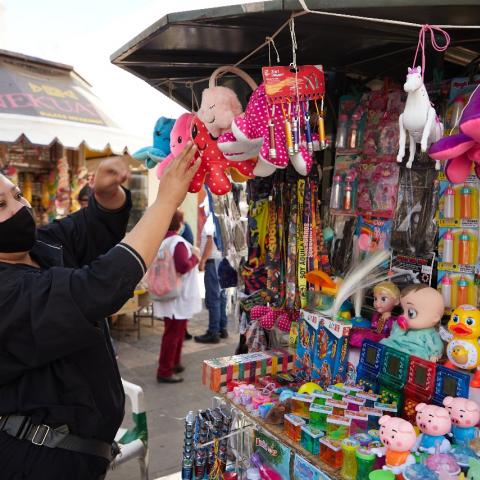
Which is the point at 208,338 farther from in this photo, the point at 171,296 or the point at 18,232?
the point at 18,232

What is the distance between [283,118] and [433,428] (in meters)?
1.06

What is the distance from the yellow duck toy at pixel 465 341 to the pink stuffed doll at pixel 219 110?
3.54 ft

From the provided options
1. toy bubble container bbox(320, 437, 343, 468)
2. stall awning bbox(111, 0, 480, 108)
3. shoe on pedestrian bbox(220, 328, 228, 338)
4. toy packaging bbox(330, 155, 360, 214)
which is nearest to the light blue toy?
stall awning bbox(111, 0, 480, 108)

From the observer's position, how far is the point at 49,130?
195 inches

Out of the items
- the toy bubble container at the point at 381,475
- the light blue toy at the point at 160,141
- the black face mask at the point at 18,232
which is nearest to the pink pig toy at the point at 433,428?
the toy bubble container at the point at 381,475

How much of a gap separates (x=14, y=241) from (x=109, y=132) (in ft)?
14.4

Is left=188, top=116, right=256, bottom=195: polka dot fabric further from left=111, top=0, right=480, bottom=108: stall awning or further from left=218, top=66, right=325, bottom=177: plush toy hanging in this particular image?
left=111, top=0, right=480, bottom=108: stall awning

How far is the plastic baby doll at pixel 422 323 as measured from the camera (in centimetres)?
158

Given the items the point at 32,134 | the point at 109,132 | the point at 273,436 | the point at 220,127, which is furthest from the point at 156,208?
the point at 109,132

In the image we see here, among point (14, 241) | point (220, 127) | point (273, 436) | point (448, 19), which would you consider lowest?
point (273, 436)

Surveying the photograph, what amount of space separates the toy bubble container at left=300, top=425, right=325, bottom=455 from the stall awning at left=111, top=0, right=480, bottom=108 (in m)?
1.30

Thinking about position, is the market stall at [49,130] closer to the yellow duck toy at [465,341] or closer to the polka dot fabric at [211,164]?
the polka dot fabric at [211,164]

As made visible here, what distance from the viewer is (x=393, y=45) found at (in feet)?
5.94

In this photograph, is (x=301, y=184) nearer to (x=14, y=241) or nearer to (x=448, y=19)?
(x=448, y=19)
